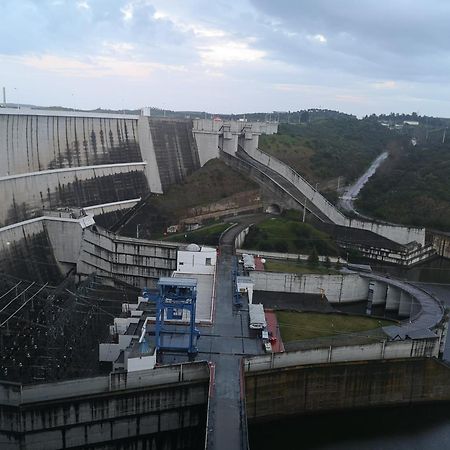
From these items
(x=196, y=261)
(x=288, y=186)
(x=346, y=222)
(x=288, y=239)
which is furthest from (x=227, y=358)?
(x=288, y=186)

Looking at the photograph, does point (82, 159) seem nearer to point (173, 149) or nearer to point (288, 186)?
point (173, 149)

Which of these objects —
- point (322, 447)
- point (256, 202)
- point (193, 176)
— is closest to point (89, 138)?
point (193, 176)

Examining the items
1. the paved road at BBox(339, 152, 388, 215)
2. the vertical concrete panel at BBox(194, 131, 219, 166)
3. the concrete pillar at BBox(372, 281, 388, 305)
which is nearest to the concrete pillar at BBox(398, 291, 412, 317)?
the concrete pillar at BBox(372, 281, 388, 305)

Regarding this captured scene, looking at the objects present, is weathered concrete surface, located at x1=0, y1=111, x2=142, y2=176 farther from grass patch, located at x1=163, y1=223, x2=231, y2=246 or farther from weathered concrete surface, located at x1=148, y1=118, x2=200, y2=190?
grass patch, located at x1=163, y1=223, x2=231, y2=246

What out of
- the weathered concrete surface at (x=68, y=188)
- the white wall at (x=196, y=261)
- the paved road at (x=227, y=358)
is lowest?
the paved road at (x=227, y=358)

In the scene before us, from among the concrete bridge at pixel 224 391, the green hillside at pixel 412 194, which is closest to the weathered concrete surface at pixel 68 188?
the concrete bridge at pixel 224 391

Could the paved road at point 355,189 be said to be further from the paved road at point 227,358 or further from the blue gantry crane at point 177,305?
the blue gantry crane at point 177,305
